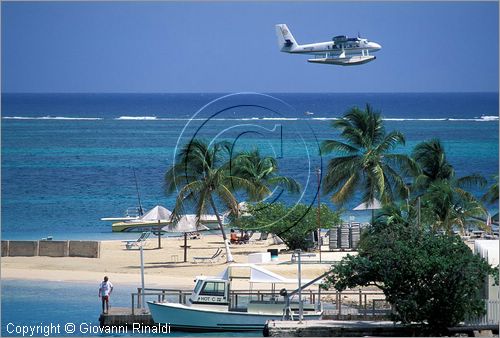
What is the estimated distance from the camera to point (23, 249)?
131 ft

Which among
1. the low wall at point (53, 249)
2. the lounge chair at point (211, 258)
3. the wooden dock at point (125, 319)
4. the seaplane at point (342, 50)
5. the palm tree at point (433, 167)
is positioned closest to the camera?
the wooden dock at point (125, 319)

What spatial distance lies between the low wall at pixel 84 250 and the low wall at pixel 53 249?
0.22 m

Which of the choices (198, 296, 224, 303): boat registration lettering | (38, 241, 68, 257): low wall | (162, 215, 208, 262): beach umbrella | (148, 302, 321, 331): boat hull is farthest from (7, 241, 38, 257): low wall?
(198, 296, 224, 303): boat registration lettering

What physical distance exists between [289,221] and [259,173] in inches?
251

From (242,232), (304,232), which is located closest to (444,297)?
(304,232)

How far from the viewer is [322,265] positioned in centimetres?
3403

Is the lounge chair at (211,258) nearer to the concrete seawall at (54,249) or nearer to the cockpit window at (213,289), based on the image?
the concrete seawall at (54,249)

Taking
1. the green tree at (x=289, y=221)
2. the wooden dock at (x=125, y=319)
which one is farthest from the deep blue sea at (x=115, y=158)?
the wooden dock at (x=125, y=319)

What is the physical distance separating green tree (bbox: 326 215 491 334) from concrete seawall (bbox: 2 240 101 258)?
58.2ft

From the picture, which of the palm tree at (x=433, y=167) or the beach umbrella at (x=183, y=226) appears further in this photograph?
the palm tree at (x=433, y=167)

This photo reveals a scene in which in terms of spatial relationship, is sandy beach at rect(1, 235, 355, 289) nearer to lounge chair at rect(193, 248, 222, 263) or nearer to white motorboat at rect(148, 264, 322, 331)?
lounge chair at rect(193, 248, 222, 263)

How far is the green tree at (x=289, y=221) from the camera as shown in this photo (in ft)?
127

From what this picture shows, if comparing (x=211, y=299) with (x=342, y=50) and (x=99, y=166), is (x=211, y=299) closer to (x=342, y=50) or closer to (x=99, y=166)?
(x=342, y=50)

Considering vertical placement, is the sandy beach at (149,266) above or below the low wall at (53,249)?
below
